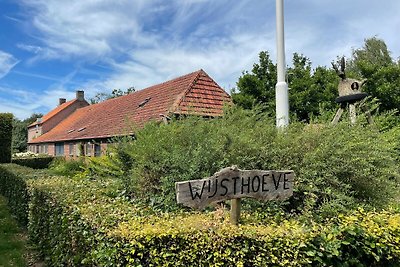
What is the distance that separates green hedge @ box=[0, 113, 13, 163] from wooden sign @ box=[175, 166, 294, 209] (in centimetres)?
1971

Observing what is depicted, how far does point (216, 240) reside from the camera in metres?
3.08

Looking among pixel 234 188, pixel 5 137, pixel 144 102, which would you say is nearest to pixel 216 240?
pixel 234 188

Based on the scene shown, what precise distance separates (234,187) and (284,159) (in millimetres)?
1449

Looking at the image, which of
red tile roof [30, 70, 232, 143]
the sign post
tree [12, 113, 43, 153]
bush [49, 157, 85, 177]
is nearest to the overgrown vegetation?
the sign post

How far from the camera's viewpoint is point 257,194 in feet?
12.0

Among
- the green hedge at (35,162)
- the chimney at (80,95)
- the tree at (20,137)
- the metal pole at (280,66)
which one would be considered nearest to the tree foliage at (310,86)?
the metal pole at (280,66)

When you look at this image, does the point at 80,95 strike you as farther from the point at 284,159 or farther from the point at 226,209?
the point at 226,209

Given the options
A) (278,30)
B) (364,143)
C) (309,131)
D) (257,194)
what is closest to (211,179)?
(257,194)

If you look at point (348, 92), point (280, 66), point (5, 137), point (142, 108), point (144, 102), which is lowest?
point (5, 137)

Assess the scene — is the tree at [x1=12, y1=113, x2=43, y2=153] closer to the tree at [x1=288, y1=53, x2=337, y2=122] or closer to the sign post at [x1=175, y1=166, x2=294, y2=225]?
the tree at [x1=288, y1=53, x2=337, y2=122]

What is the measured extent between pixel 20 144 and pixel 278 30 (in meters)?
59.7

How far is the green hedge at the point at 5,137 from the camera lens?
20.0 m

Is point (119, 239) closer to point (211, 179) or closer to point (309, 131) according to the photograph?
point (211, 179)

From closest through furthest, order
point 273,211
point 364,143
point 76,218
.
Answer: point 76,218 < point 273,211 < point 364,143
